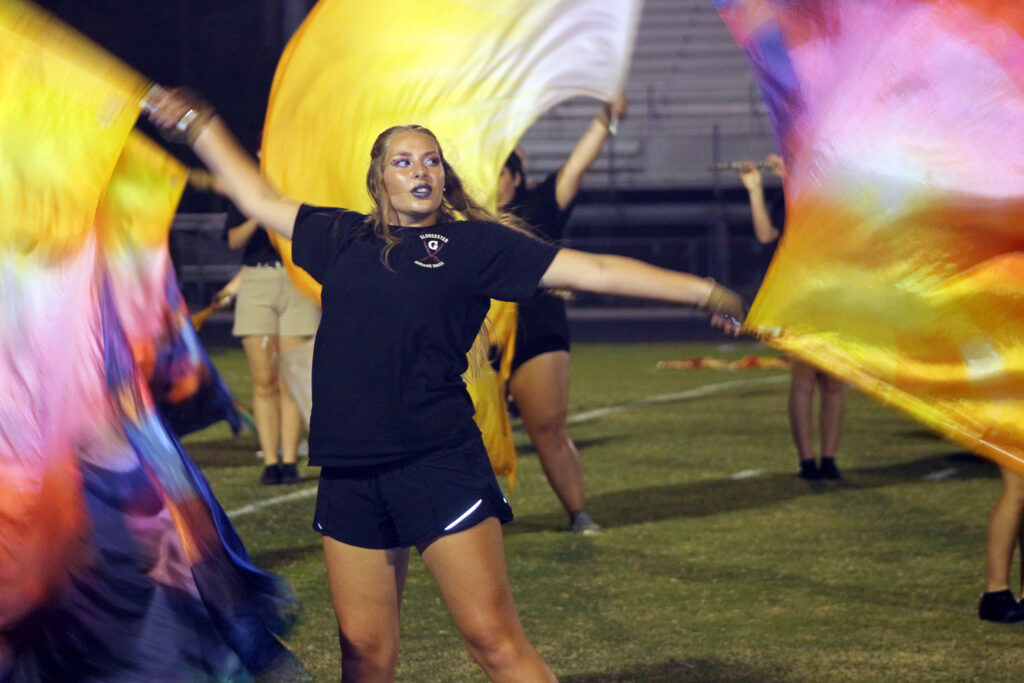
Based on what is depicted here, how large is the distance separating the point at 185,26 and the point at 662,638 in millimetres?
24589

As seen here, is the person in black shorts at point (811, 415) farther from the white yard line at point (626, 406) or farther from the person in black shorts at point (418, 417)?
the person in black shorts at point (418, 417)

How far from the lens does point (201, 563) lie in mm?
4508

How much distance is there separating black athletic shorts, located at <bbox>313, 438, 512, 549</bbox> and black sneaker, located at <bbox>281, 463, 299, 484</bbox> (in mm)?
5939

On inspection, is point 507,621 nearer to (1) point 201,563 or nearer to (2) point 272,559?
(1) point 201,563

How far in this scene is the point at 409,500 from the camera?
3.91 metres

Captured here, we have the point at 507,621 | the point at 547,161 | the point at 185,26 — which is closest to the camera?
the point at 507,621

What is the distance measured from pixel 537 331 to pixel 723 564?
1.59 metres

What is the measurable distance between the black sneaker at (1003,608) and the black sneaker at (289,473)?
5120 mm

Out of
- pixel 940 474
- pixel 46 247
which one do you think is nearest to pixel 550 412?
pixel 940 474

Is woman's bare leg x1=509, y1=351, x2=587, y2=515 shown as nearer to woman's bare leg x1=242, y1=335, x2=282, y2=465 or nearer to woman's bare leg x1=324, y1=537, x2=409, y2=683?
woman's bare leg x1=242, y1=335, x2=282, y2=465

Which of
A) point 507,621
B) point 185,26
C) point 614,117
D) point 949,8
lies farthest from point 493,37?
point 185,26

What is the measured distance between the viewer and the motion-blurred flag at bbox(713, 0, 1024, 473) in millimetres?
4480

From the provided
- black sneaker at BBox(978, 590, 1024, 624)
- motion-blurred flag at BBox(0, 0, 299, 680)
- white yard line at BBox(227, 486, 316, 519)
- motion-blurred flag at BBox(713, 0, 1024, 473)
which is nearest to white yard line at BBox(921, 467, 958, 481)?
black sneaker at BBox(978, 590, 1024, 624)

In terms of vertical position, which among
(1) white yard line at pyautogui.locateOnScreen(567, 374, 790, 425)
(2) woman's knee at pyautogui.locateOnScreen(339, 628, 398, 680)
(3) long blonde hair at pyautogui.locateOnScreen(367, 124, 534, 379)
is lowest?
(1) white yard line at pyautogui.locateOnScreen(567, 374, 790, 425)
